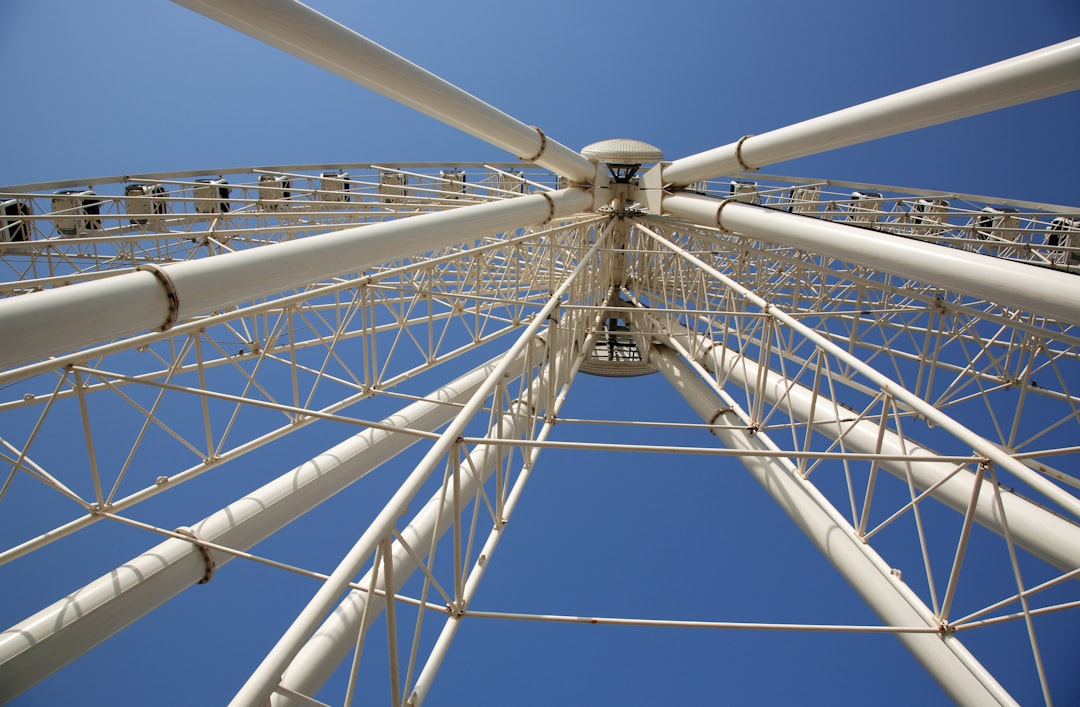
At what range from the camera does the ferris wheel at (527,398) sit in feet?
30.2

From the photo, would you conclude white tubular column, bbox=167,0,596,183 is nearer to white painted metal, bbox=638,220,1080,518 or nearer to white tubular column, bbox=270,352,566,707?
white tubular column, bbox=270,352,566,707

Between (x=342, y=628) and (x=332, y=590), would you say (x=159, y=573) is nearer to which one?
(x=342, y=628)

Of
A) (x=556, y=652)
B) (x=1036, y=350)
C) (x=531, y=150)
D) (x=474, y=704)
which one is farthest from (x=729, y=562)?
(x=531, y=150)

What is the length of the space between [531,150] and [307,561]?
23.4 meters

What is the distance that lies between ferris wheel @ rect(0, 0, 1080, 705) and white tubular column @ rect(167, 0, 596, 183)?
0.06m

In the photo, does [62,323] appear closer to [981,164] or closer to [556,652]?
[556,652]

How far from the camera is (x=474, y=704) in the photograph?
28.3 meters

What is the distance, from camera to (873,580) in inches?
480

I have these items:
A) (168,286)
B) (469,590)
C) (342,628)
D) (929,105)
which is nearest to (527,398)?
(469,590)

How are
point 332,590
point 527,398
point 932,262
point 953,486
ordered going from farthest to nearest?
point 953,486
point 527,398
point 932,262
point 332,590

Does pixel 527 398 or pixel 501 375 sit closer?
pixel 501 375

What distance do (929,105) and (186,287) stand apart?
11519mm

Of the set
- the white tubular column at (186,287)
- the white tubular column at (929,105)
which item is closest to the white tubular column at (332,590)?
the white tubular column at (186,287)

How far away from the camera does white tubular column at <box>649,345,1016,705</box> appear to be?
9.84m
